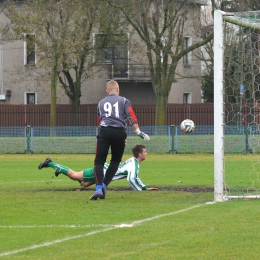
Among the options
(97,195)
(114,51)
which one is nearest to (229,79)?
(97,195)

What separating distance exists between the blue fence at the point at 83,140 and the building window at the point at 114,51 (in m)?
12.0

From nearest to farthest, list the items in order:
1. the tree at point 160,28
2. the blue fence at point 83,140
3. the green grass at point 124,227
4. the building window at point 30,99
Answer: the green grass at point 124,227, the blue fence at point 83,140, the tree at point 160,28, the building window at point 30,99

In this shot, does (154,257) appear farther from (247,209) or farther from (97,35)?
(97,35)

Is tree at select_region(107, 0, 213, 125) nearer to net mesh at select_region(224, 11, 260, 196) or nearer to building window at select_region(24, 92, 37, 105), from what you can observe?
building window at select_region(24, 92, 37, 105)

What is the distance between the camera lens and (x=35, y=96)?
162 ft

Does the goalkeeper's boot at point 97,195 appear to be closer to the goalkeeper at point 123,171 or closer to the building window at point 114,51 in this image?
the goalkeeper at point 123,171

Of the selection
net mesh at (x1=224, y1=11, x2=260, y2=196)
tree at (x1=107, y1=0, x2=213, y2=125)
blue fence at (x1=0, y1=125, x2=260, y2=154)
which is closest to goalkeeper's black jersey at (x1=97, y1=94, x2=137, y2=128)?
net mesh at (x1=224, y1=11, x2=260, y2=196)

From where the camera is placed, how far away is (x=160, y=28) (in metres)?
41.4

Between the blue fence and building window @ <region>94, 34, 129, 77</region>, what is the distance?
12.0 m

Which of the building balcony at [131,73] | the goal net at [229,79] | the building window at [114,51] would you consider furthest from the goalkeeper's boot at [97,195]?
the building balcony at [131,73]

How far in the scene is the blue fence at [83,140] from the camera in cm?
2978

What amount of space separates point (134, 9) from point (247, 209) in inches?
1151

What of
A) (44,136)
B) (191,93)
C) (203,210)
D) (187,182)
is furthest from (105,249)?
(191,93)

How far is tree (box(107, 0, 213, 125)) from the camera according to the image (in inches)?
1478
